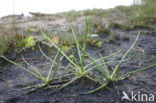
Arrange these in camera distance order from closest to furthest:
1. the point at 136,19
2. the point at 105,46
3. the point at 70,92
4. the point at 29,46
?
the point at 70,92 < the point at 29,46 < the point at 105,46 < the point at 136,19

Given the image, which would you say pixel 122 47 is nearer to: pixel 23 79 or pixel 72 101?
pixel 72 101

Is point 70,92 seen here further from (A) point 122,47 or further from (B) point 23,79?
(A) point 122,47

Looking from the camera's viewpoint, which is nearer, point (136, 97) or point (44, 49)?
point (136, 97)

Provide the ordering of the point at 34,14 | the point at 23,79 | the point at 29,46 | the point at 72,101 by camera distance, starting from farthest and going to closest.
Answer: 1. the point at 34,14
2. the point at 29,46
3. the point at 23,79
4. the point at 72,101

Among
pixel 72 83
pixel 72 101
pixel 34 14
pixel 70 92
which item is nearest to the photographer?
pixel 72 101

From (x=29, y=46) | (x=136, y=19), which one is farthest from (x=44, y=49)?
(x=136, y=19)

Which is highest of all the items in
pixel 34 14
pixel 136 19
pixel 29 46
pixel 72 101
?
pixel 34 14

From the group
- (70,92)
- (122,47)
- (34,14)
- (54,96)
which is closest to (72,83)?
(70,92)

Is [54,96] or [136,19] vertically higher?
[136,19]

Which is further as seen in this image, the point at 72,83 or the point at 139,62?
the point at 139,62
